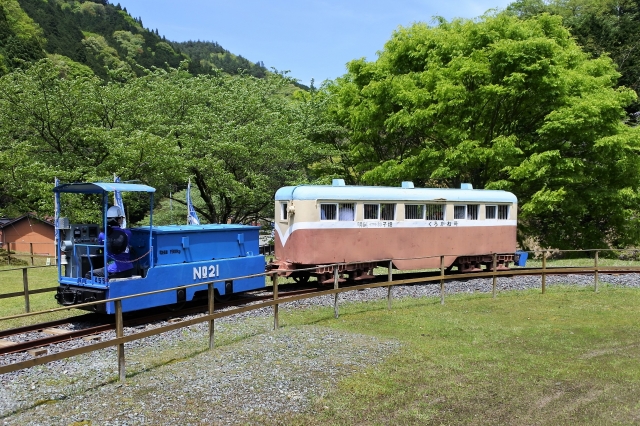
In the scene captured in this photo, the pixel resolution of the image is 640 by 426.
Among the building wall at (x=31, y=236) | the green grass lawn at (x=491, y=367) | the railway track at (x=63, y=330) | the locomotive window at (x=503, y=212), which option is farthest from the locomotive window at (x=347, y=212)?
the building wall at (x=31, y=236)

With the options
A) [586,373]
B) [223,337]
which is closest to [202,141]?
[223,337]

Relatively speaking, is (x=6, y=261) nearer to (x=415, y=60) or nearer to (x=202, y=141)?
(x=202, y=141)

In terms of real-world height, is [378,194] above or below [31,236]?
above

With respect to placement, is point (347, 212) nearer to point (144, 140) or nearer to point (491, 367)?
point (491, 367)

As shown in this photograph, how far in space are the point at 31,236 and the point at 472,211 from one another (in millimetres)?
24680

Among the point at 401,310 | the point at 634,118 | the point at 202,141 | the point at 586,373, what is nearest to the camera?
the point at 586,373

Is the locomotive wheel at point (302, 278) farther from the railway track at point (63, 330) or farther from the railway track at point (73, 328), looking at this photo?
the railway track at point (63, 330)

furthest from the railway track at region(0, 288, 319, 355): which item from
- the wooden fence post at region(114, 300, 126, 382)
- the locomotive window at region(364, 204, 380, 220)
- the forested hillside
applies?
the forested hillside

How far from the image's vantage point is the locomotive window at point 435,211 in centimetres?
1609

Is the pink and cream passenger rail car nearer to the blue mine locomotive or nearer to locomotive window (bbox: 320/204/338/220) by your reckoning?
locomotive window (bbox: 320/204/338/220)

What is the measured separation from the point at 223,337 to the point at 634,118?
3735 centimetres

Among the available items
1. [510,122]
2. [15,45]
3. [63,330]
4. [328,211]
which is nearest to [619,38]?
[510,122]

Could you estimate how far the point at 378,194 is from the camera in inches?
589

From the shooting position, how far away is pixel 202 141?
20.8m
